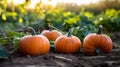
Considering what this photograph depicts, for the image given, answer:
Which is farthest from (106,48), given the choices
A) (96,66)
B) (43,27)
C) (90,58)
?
(43,27)

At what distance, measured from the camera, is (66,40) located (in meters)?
4.48

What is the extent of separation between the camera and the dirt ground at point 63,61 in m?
3.77

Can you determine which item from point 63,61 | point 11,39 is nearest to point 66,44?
point 63,61

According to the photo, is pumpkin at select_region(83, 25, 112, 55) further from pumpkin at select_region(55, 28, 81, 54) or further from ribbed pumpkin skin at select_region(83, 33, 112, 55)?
pumpkin at select_region(55, 28, 81, 54)

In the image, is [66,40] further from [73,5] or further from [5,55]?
[73,5]

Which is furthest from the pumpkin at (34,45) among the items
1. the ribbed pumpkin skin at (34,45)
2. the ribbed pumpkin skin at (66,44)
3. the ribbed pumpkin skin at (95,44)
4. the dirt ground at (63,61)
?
the ribbed pumpkin skin at (95,44)

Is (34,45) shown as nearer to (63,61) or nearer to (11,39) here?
(63,61)

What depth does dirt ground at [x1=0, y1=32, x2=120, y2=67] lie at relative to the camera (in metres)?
3.77

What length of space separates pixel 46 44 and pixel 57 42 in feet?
0.72

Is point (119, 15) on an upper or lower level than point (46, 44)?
upper

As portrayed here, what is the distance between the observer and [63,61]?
399 centimetres

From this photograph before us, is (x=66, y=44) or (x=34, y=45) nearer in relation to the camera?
(x=34, y=45)

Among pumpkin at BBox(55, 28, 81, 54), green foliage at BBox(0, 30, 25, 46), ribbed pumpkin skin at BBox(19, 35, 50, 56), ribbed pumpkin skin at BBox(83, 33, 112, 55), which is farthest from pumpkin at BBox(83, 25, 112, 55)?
green foliage at BBox(0, 30, 25, 46)

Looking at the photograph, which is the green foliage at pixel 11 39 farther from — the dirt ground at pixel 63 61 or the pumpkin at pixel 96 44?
the pumpkin at pixel 96 44
